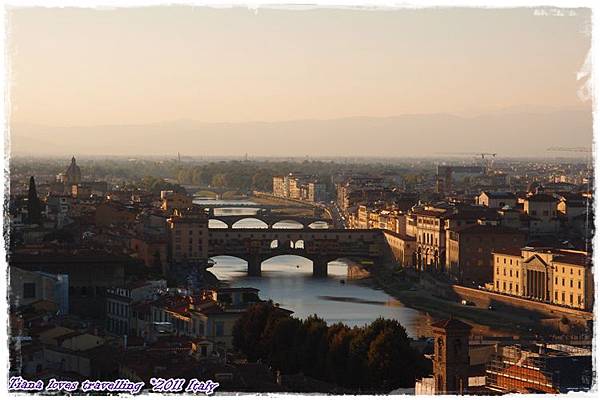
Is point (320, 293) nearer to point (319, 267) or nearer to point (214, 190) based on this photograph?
point (319, 267)

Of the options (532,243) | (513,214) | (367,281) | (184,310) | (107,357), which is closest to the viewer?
(107,357)

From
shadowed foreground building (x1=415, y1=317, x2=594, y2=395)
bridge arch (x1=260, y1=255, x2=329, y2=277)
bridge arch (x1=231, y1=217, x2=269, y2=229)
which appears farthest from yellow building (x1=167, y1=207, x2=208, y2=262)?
shadowed foreground building (x1=415, y1=317, x2=594, y2=395)

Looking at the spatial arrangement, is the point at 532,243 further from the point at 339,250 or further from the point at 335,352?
the point at 335,352

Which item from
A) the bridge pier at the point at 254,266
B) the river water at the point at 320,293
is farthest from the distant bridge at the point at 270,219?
the bridge pier at the point at 254,266

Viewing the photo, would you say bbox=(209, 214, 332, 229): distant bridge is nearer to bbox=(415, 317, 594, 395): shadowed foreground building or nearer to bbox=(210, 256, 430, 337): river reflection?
bbox=(210, 256, 430, 337): river reflection

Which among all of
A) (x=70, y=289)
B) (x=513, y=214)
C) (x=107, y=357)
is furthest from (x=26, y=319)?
(x=513, y=214)

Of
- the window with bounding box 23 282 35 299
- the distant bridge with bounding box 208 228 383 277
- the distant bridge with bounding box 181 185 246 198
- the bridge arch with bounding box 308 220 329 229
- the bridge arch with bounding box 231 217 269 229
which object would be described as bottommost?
the distant bridge with bounding box 181 185 246 198
